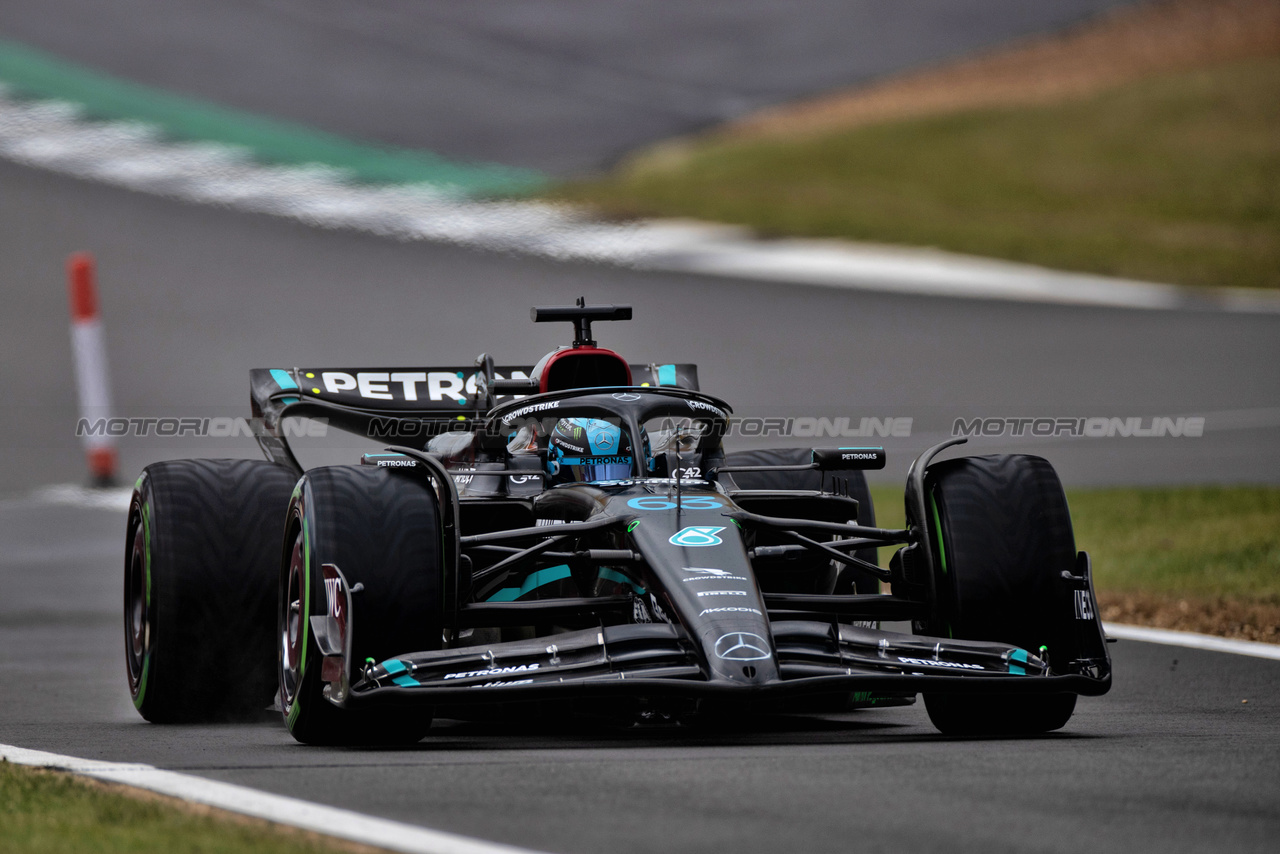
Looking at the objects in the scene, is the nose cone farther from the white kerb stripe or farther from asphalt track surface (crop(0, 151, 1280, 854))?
the white kerb stripe

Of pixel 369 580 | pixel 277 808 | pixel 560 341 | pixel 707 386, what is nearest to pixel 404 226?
pixel 560 341

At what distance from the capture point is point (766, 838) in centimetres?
513

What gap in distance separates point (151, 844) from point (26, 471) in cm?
1332

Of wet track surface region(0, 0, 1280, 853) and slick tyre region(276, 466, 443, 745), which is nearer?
wet track surface region(0, 0, 1280, 853)

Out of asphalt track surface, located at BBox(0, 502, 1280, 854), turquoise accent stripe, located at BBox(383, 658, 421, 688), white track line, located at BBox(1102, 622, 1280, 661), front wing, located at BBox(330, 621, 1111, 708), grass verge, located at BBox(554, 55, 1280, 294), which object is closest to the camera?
asphalt track surface, located at BBox(0, 502, 1280, 854)

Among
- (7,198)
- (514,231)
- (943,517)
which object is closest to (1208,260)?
(514,231)

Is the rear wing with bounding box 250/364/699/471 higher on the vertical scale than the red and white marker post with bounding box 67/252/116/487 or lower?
lower

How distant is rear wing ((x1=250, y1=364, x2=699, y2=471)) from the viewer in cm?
1025

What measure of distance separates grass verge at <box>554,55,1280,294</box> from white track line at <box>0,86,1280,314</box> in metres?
0.72

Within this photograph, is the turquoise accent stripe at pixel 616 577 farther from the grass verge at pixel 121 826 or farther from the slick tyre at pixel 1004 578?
the grass verge at pixel 121 826

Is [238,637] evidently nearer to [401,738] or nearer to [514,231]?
[401,738]

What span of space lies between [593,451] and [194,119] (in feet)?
72.7

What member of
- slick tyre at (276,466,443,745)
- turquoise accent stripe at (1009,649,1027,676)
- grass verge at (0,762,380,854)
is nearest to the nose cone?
turquoise accent stripe at (1009,649,1027,676)

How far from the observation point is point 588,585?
25.8ft
